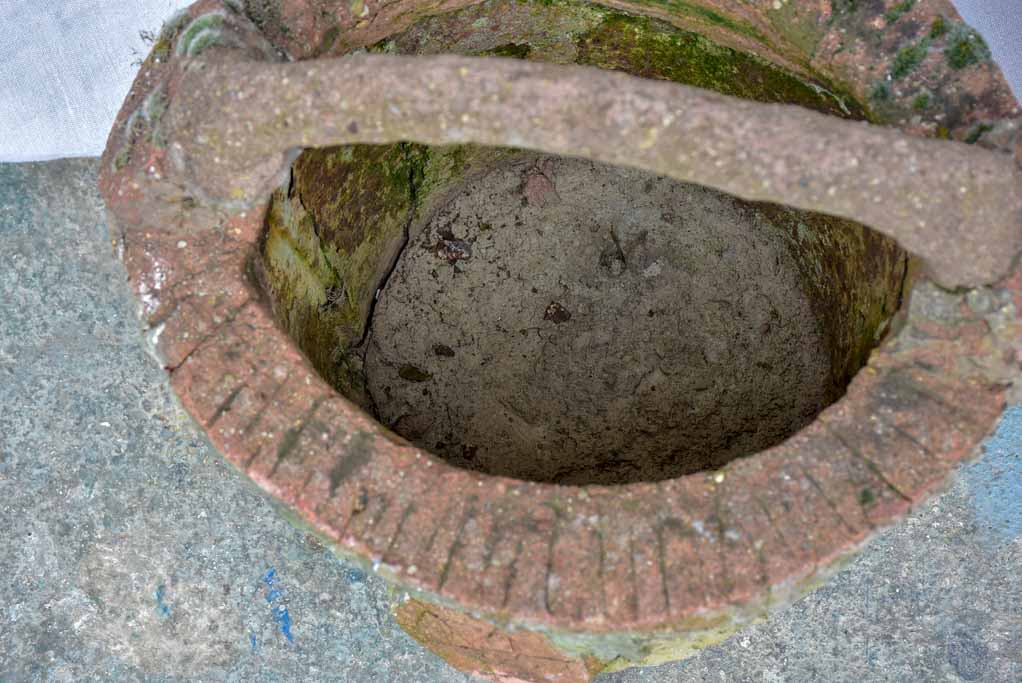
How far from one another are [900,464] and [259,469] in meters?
1.23

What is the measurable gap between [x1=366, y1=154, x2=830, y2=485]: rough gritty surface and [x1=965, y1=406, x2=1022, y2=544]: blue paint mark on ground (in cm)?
82

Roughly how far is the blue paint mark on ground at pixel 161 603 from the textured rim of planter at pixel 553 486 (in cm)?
147

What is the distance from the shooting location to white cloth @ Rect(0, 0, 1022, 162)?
11.0 feet

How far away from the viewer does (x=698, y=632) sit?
1813mm

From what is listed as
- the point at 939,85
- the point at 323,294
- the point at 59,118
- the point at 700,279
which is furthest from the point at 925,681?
the point at 59,118

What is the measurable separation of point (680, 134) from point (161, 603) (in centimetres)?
240

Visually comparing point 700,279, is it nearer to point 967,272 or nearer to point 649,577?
point 967,272

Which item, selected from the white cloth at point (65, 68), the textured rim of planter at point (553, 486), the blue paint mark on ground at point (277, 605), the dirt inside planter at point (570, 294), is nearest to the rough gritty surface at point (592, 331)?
the dirt inside planter at point (570, 294)

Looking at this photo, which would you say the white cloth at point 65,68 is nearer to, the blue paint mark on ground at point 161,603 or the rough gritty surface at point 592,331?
the rough gritty surface at point 592,331

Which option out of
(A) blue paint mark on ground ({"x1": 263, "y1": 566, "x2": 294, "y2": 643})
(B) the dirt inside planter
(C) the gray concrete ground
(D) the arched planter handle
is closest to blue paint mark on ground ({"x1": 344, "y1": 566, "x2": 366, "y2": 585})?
(C) the gray concrete ground

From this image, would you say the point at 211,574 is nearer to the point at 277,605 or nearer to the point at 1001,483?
the point at 277,605

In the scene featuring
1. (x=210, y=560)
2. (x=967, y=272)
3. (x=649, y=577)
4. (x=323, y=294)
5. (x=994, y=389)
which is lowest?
(x=210, y=560)

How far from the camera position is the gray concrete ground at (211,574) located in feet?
9.73

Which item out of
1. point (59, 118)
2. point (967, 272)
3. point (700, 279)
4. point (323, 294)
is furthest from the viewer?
point (59, 118)
